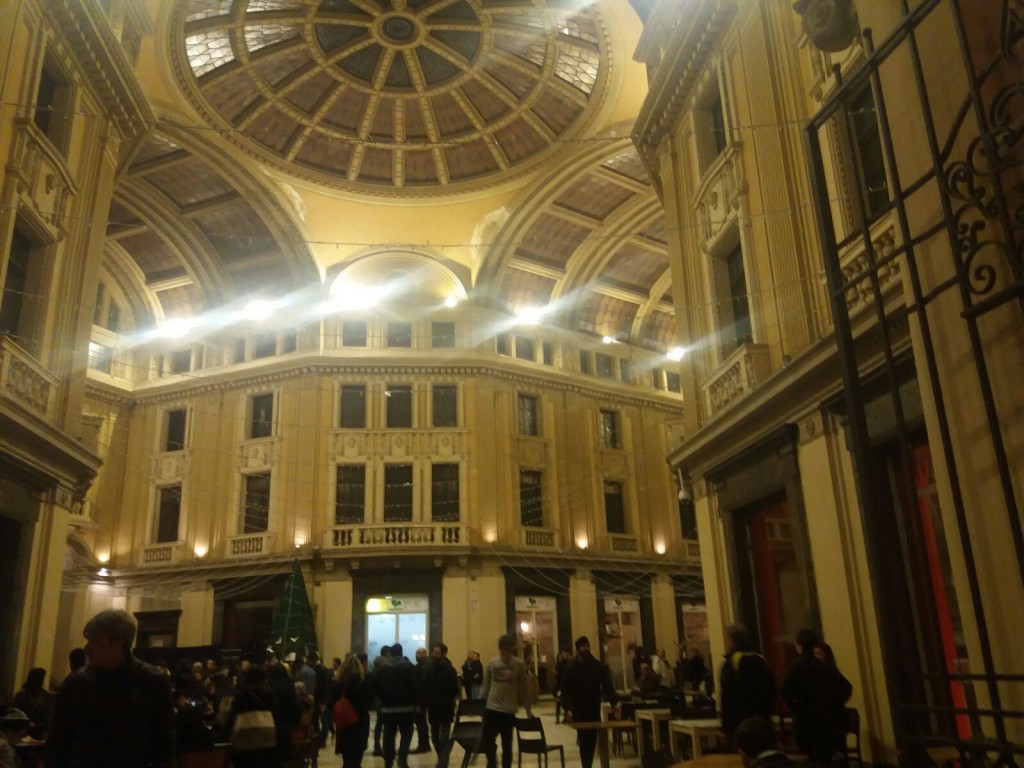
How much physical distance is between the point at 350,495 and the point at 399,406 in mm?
3297

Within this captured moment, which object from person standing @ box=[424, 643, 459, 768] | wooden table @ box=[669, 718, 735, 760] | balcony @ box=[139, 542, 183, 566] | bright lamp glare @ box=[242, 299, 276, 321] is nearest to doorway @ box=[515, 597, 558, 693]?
balcony @ box=[139, 542, 183, 566]

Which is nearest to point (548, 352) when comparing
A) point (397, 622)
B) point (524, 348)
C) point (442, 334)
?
point (524, 348)

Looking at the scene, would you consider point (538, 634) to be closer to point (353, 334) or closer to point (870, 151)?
point (353, 334)

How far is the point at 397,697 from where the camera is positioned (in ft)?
34.3

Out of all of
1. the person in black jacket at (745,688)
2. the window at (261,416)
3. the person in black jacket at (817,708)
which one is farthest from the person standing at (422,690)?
the window at (261,416)

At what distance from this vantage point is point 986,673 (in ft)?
10.1

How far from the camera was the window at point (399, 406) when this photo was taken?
27188 mm

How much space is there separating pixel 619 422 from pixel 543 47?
1299 cm

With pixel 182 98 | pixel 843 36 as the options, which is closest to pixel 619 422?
pixel 182 98

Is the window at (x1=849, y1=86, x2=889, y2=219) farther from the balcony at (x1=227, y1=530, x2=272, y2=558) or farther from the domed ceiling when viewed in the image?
→ the balcony at (x1=227, y1=530, x2=272, y2=558)

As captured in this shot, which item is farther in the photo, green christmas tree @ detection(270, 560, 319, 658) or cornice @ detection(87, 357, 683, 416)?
cornice @ detection(87, 357, 683, 416)

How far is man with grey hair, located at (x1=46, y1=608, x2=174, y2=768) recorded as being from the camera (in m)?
3.86

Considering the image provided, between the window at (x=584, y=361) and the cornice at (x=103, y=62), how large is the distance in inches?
673

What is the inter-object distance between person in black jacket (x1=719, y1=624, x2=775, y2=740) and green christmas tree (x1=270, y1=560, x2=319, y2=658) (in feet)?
52.6
